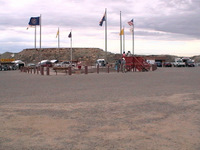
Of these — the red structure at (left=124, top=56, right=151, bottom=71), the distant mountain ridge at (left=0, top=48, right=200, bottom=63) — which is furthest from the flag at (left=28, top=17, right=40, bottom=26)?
the distant mountain ridge at (left=0, top=48, right=200, bottom=63)

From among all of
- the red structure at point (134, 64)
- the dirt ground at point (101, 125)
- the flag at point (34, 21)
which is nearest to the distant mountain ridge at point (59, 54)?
the flag at point (34, 21)

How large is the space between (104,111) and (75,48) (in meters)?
135

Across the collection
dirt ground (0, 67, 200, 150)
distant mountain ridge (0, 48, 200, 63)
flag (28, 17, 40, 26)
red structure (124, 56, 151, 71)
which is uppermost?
flag (28, 17, 40, 26)

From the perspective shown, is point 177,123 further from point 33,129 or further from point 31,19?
point 31,19

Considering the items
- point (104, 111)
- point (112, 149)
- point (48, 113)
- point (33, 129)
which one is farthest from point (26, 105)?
point (112, 149)

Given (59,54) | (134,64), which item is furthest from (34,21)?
(59,54)

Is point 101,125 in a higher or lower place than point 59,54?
lower

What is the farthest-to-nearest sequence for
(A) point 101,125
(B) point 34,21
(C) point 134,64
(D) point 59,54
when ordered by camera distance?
(D) point 59,54 → (B) point 34,21 → (C) point 134,64 → (A) point 101,125

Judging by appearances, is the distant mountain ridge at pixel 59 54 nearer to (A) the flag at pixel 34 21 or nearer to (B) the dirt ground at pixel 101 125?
(A) the flag at pixel 34 21

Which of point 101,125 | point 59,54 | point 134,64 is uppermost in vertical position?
point 59,54

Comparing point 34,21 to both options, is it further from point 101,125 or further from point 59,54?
point 59,54

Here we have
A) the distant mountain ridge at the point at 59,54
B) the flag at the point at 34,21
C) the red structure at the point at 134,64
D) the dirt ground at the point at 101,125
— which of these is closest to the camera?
the dirt ground at the point at 101,125

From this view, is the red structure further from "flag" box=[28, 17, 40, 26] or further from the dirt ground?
the dirt ground

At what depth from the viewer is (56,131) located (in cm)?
711
